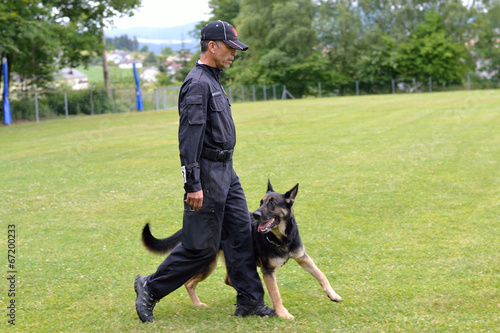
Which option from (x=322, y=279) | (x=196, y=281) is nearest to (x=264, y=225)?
Result: (x=322, y=279)

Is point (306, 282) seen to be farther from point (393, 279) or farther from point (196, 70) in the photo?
point (196, 70)

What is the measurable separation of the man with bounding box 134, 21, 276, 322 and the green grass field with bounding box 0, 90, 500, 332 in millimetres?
322

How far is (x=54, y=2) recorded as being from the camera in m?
32.7

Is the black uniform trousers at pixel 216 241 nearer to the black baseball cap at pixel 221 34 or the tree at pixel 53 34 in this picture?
the black baseball cap at pixel 221 34

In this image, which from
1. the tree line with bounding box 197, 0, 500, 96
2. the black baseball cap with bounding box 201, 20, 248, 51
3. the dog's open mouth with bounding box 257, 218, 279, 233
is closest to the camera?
the black baseball cap with bounding box 201, 20, 248, 51

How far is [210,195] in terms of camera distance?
430 centimetres

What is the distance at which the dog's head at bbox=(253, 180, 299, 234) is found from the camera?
176 inches

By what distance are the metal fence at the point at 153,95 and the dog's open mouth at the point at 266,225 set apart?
31102mm

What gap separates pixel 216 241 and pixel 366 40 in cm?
6408

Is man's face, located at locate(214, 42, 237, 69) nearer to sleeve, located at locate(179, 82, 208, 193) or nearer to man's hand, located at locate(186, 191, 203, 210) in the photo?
sleeve, located at locate(179, 82, 208, 193)

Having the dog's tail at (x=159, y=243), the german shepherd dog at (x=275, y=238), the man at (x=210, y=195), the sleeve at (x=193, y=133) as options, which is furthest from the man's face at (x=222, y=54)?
the dog's tail at (x=159, y=243)

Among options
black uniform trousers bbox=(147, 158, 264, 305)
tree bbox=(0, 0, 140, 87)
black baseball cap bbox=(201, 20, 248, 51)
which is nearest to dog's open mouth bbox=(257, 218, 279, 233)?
black uniform trousers bbox=(147, 158, 264, 305)

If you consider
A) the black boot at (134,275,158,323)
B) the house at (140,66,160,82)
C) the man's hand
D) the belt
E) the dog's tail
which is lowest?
the black boot at (134,275,158,323)

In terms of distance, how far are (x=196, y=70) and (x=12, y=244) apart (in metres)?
3.97
